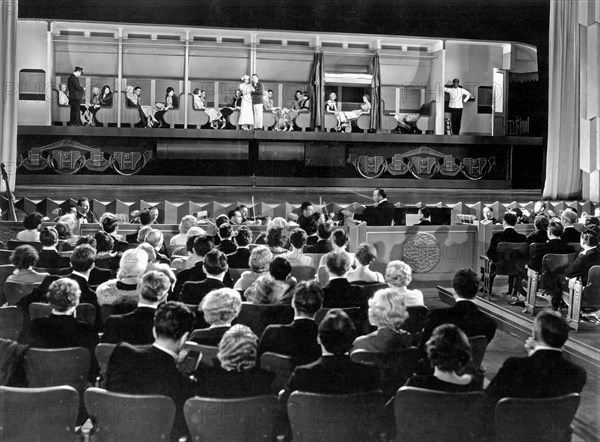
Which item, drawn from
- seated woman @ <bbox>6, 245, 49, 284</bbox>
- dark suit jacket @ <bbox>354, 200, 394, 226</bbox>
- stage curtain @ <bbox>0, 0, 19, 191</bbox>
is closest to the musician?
dark suit jacket @ <bbox>354, 200, 394, 226</bbox>

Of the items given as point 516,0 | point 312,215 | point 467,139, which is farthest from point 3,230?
point 516,0

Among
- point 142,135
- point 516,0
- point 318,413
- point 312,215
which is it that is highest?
point 516,0

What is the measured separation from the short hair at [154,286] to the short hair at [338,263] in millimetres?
1398

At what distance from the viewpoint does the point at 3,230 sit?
340 inches

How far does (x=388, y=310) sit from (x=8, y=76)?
39.4 feet

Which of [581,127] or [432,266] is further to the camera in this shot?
[581,127]

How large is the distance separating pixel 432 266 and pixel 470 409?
20.3 feet

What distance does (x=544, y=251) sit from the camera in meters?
6.59

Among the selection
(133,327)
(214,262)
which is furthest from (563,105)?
(133,327)

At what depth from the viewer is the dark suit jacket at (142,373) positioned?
2.96 m

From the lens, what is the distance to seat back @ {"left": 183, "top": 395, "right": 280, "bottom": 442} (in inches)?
104

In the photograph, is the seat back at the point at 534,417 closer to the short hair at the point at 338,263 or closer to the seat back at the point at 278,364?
the seat back at the point at 278,364

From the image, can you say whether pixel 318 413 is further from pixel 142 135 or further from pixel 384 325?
pixel 142 135

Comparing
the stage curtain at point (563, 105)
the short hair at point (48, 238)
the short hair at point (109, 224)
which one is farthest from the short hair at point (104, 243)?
the stage curtain at point (563, 105)
